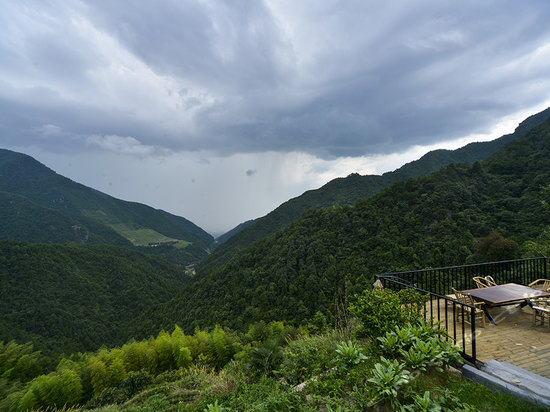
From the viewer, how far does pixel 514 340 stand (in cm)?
384

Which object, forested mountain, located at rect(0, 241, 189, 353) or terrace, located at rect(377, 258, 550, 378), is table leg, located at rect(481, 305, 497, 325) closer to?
terrace, located at rect(377, 258, 550, 378)

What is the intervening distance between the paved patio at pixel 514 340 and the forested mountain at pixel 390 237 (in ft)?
39.2

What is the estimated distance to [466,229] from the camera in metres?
20.9

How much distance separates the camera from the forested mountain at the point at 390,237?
2013 centimetres

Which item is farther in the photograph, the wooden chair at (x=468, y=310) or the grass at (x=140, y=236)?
the grass at (x=140, y=236)

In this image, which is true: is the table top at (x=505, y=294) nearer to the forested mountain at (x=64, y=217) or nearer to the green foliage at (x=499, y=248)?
the green foliage at (x=499, y=248)

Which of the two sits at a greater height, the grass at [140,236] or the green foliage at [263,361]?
the green foliage at [263,361]

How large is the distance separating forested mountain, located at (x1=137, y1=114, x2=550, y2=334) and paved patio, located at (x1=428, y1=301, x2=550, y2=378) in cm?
1196

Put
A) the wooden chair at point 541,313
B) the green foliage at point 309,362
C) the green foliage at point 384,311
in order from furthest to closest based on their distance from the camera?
1. the wooden chair at point 541,313
2. the green foliage at point 309,362
3. the green foliage at point 384,311

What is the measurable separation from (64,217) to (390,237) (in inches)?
6583

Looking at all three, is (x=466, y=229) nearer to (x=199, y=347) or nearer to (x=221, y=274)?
(x=199, y=347)

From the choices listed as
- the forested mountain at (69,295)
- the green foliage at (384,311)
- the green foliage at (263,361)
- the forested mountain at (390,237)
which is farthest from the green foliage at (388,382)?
the forested mountain at (69,295)

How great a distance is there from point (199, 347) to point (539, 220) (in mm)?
25139

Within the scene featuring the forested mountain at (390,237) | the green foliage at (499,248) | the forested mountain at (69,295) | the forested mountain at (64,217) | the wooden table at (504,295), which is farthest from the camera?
the forested mountain at (64,217)
